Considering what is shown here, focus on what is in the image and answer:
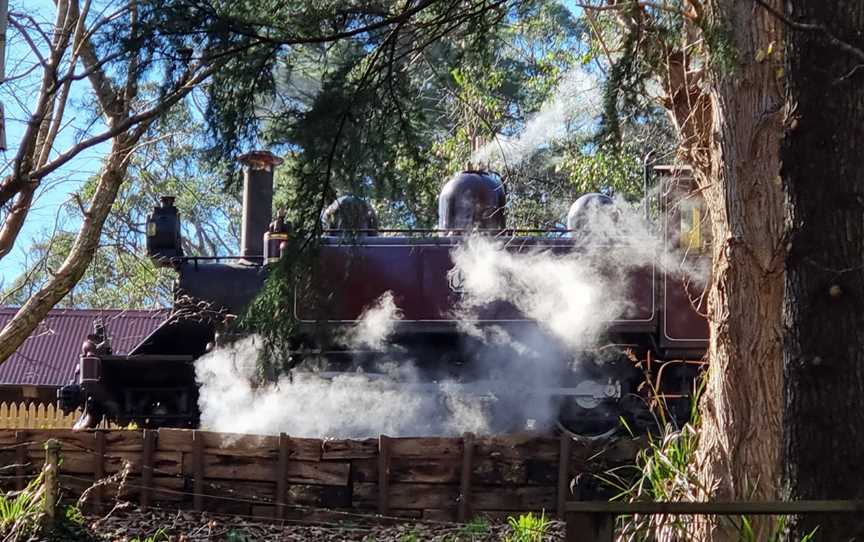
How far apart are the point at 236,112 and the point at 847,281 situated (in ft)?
9.06

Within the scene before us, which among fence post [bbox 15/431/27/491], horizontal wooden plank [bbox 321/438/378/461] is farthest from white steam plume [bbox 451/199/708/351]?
fence post [bbox 15/431/27/491]

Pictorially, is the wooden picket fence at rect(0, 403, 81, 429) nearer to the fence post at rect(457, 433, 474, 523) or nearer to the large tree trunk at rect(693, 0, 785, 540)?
the fence post at rect(457, 433, 474, 523)

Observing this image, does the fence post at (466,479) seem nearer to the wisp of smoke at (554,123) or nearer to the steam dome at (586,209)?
the steam dome at (586,209)

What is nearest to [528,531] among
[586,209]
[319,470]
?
[319,470]

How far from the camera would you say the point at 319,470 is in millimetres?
7957

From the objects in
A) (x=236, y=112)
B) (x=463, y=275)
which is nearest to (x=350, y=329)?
(x=463, y=275)

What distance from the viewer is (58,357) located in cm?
2375

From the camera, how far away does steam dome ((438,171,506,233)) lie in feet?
40.7

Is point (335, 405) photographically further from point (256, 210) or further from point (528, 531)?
point (528, 531)

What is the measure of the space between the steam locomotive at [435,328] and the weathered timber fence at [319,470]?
2.43m

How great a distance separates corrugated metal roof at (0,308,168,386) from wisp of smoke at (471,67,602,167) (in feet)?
26.8

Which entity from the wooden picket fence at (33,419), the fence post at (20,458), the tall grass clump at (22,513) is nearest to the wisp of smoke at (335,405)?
the fence post at (20,458)

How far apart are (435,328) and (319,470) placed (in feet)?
12.1

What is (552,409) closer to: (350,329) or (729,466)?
(350,329)
